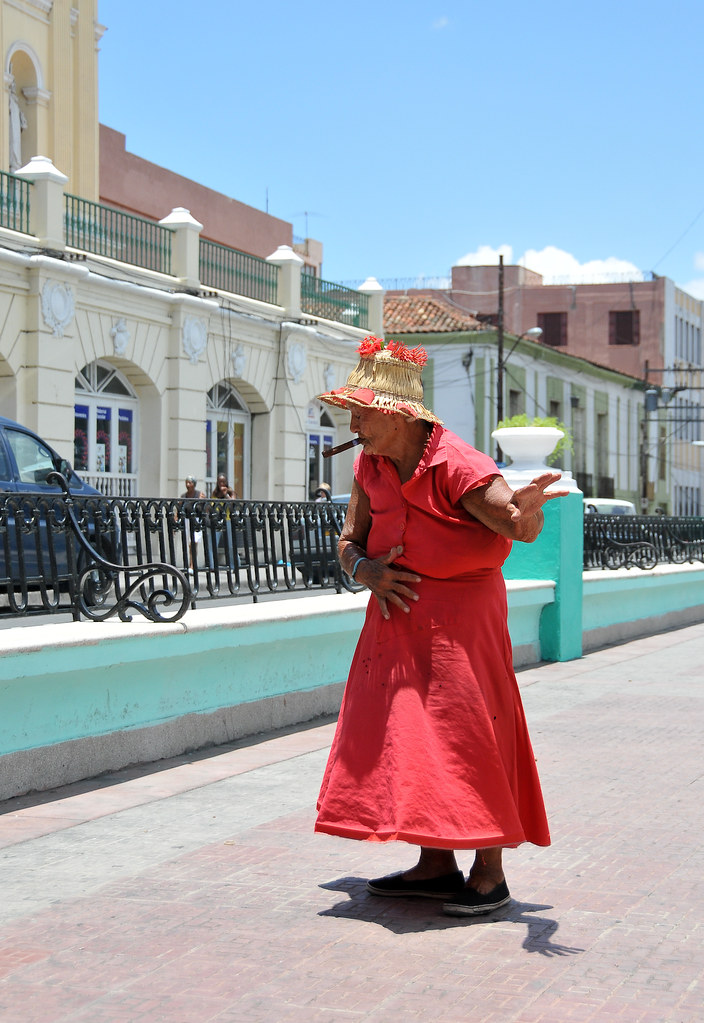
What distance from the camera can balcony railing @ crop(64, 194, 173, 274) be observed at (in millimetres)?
20430

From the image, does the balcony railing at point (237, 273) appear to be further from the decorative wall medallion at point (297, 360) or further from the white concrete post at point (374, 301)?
the white concrete post at point (374, 301)

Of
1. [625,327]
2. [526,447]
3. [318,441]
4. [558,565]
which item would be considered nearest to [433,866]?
[526,447]

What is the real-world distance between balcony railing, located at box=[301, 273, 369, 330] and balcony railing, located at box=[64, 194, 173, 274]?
5.03m

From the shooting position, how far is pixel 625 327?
209 ft

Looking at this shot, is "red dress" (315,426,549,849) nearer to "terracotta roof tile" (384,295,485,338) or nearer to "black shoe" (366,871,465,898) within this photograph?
"black shoe" (366,871,465,898)

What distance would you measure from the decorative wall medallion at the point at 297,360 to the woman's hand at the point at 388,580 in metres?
22.7

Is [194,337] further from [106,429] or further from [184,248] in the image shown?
[106,429]

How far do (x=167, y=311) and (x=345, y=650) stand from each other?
15.4 meters

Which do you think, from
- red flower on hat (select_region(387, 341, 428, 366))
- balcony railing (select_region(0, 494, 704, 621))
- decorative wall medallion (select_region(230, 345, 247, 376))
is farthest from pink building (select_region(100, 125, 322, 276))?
red flower on hat (select_region(387, 341, 428, 366))

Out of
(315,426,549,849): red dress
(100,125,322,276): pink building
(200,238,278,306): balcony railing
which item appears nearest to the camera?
(315,426,549,849): red dress

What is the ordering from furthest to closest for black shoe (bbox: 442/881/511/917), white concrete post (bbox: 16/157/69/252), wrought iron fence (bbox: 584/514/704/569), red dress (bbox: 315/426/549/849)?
1. white concrete post (bbox: 16/157/69/252)
2. wrought iron fence (bbox: 584/514/704/569)
3. black shoe (bbox: 442/881/511/917)
4. red dress (bbox: 315/426/549/849)

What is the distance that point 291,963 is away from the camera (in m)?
3.80

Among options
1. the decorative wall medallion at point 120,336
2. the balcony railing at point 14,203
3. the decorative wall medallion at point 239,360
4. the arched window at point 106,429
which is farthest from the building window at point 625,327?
the balcony railing at point 14,203

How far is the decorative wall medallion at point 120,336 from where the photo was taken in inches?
843
